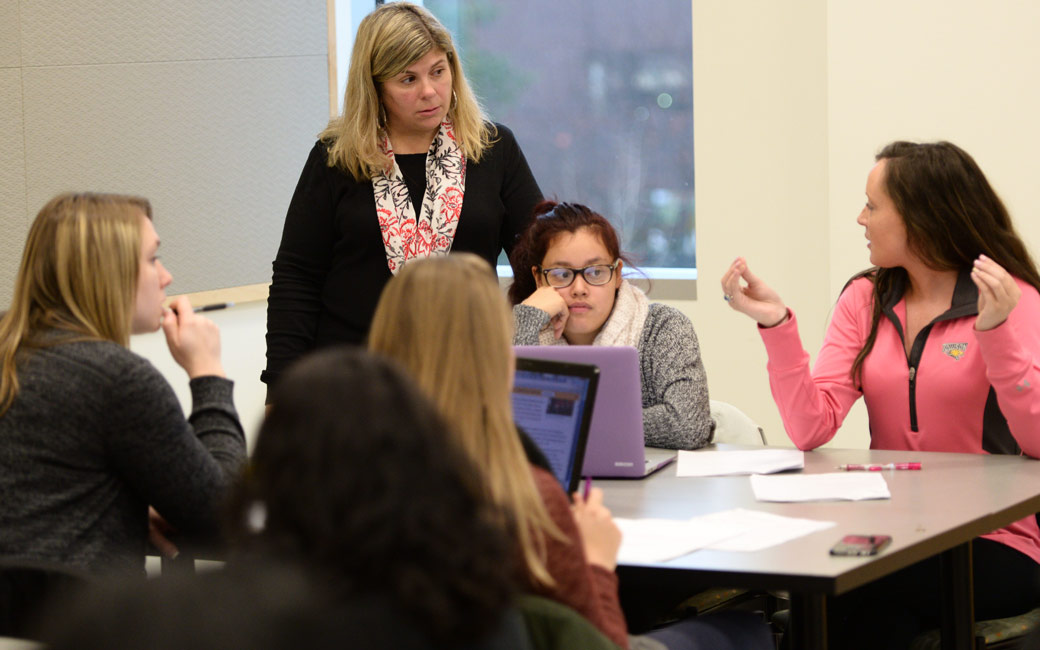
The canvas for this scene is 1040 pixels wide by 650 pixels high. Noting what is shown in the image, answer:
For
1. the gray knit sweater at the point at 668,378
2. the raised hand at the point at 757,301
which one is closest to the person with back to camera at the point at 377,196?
the gray knit sweater at the point at 668,378

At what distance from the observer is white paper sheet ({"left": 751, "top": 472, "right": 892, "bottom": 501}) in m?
2.26

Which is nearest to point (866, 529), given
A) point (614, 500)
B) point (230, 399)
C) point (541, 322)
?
point (614, 500)

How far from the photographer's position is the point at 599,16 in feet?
17.1

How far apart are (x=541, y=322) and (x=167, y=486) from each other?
104 centimetres

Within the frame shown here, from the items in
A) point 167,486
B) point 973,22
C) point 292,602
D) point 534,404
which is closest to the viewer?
point 292,602

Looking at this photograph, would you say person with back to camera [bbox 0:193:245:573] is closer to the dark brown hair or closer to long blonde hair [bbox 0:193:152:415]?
long blonde hair [bbox 0:193:152:415]

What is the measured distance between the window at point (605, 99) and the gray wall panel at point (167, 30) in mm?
667

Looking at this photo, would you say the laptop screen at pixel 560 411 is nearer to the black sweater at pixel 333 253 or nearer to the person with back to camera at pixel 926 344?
the person with back to camera at pixel 926 344

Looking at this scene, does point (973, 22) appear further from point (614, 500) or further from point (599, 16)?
point (614, 500)

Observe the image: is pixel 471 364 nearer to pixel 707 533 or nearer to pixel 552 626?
pixel 552 626

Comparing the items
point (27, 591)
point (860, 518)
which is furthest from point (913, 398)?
point (27, 591)

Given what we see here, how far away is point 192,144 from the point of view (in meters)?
4.31

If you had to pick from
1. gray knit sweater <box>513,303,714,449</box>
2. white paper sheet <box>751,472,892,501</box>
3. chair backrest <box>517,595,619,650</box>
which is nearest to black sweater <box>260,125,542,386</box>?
gray knit sweater <box>513,303,714,449</box>

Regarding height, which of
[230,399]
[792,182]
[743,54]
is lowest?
[230,399]
